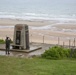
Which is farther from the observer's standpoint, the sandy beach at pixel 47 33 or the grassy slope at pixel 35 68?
the sandy beach at pixel 47 33

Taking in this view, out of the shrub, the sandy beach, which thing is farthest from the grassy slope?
the sandy beach

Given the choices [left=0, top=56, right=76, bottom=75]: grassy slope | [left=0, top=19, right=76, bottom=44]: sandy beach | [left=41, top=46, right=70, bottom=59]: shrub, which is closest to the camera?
[left=0, top=56, right=76, bottom=75]: grassy slope

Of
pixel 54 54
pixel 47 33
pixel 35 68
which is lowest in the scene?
pixel 35 68

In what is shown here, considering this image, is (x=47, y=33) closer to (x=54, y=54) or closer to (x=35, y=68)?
(x=54, y=54)

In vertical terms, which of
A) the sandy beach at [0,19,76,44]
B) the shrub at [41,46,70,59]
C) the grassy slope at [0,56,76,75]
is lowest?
the grassy slope at [0,56,76,75]

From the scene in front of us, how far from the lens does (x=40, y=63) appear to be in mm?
15656

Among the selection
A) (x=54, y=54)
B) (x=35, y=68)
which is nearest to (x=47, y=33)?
(x=54, y=54)

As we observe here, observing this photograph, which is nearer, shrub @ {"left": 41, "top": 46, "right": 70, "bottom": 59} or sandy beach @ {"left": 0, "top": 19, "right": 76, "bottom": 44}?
shrub @ {"left": 41, "top": 46, "right": 70, "bottom": 59}

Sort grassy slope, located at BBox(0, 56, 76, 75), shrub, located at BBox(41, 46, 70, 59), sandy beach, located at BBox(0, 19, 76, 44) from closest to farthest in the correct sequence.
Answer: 1. grassy slope, located at BBox(0, 56, 76, 75)
2. shrub, located at BBox(41, 46, 70, 59)
3. sandy beach, located at BBox(0, 19, 76, 44)

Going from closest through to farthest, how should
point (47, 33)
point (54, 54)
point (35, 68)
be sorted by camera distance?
1. point (35, 68)
2. point (54, 54)
3. point (47, 33)

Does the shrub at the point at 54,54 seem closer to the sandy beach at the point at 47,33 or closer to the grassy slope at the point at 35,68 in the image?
the grassy slope at the point at 35,68

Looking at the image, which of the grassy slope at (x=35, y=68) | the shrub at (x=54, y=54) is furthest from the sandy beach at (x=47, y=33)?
the grassy slope at (x=35, y=68)

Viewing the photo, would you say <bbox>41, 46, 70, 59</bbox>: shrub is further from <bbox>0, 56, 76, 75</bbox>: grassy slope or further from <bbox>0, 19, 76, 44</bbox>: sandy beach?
<bbox>0, 19, 76, 44</bbox>: sandy beach

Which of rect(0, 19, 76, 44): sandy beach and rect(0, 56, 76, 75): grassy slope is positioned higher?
rect(0, 19, 76, 44): sandy beach
